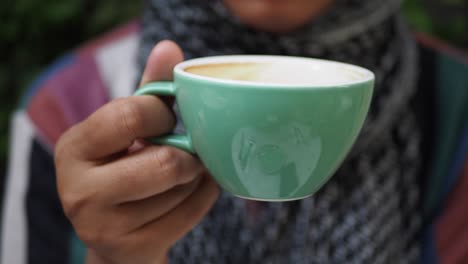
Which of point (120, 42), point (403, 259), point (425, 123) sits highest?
point (120, 42)

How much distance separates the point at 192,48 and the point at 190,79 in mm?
333

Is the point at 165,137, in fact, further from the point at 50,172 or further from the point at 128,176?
the point at 50,172

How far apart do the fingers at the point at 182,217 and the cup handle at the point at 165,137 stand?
79 millimetres

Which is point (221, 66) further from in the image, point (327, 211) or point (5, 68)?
point (5, 68)

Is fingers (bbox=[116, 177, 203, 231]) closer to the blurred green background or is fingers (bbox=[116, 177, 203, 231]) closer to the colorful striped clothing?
the colorful striped clothing

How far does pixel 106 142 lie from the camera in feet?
1.18

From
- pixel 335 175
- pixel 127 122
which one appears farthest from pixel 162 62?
pixel 335 175

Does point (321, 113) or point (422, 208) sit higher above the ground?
point (321, 113)

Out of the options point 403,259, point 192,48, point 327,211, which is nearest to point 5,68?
point 192,48

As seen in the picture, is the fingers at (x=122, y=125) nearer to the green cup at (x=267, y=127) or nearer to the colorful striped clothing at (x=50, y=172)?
the green cup at (x=267, y=127)

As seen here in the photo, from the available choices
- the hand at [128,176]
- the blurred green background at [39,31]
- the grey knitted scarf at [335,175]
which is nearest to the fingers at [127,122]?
the hand at [128,176]

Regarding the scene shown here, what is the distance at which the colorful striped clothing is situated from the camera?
0.70 m

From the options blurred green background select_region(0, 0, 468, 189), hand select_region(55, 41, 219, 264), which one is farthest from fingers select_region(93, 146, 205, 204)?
blurred green background select_region(0, 0, 468, 189)

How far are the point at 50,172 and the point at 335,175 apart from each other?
1.40 feet
